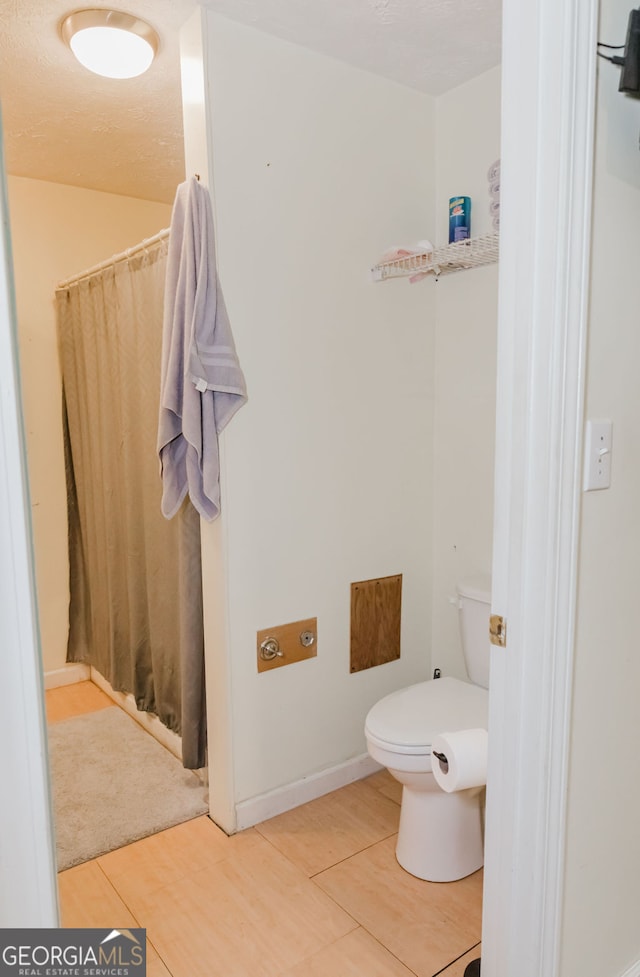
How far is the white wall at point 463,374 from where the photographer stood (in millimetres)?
2186

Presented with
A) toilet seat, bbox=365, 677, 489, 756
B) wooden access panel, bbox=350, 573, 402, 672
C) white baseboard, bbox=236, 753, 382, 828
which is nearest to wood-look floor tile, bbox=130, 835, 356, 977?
white baseboard, bbox=236, 753, 382, 828

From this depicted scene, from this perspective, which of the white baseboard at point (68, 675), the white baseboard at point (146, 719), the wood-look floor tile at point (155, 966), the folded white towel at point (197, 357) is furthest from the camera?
the white baseboard at point (68, 675)

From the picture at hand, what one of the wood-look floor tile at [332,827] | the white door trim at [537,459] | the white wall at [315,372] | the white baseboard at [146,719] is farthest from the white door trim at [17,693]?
the white baseboard at [146,719]

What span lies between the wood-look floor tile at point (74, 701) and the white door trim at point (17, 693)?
2338mm

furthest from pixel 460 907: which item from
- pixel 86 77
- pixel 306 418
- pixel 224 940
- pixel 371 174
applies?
pixel 86 77

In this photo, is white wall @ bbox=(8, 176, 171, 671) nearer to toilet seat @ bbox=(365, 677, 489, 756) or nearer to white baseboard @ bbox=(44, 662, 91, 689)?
white baseboard @ bbox=(44, 662, 91, 689)

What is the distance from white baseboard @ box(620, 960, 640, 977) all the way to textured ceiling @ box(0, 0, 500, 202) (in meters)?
2.37

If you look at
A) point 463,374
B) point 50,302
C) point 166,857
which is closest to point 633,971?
point 166,857

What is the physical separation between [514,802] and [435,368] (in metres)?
1.62

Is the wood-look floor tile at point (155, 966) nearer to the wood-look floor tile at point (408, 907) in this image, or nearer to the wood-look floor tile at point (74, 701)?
the wood-look floor tile at point (408, 907)

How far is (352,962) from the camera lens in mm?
1561

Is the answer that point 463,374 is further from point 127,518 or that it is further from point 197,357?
point 127,518

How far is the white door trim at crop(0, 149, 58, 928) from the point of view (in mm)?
642

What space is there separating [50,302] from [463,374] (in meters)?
1.96
